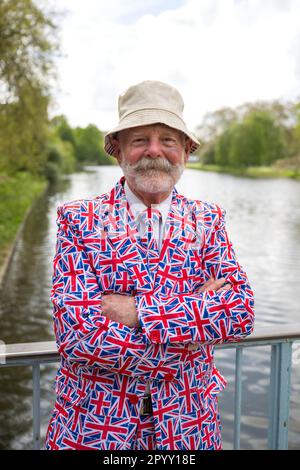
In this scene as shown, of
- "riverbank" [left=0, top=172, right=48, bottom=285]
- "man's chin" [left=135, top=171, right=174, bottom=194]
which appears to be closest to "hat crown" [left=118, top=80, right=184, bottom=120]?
"man's chin" [left=135, top=171, right=174, bottom=194]

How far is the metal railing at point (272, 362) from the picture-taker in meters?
2.04

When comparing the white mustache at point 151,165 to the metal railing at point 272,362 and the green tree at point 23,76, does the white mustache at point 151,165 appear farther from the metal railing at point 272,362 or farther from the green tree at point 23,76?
the green tree at point 23,76

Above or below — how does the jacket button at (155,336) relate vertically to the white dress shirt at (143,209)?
below

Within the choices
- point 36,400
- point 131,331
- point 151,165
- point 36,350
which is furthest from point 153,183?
point 36,400

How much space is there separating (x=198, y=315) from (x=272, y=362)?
0.77 m

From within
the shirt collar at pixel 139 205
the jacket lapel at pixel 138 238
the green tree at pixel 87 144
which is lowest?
the jacket lapel at pixel 138 238

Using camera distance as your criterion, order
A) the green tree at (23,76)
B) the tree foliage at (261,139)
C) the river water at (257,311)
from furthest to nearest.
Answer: the tree foliage at (261,139), the green tree at (23,76), the river water at (257,311)

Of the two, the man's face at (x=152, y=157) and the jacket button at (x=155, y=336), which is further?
the man's face at (x=152, y=157)

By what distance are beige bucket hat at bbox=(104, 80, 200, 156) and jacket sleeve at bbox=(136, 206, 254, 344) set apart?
0.57 meters

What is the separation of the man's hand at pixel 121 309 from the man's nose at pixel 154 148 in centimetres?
49

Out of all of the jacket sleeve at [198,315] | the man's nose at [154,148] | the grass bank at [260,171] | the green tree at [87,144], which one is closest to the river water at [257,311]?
the jacket sleeve at [198,315]

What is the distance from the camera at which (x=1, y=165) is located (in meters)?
18.4
